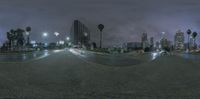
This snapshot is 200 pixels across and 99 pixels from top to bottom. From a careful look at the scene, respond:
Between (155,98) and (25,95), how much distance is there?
150 inches

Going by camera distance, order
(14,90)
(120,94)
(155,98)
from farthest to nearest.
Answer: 1. (14,90)
2. (120,94)
3. (155,98)

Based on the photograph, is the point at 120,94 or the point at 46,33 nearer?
the point at 120,94

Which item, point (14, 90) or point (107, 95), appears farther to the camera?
point (14, 90)

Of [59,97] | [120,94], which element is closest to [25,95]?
[59,97]

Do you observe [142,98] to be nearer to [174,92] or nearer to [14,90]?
[174,92]

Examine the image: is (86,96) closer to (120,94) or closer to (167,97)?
(120,94)

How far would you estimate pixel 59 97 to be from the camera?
10.2 meters

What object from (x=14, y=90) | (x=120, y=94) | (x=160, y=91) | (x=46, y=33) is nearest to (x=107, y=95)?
(x=120, y=94)

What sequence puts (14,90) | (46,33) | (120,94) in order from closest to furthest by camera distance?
(120,94) < (14,90) < (46,33)

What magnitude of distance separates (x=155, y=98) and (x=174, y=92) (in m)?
1.75

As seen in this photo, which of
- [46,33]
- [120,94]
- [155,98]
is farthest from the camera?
[46,33]

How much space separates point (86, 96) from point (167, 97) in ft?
7.82

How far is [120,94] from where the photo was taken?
1102 cm

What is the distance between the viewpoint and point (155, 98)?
10.2 metres
